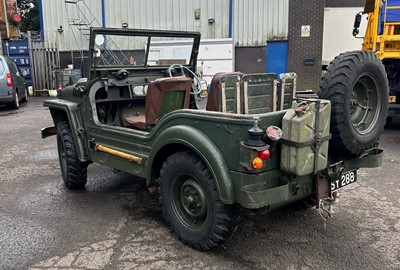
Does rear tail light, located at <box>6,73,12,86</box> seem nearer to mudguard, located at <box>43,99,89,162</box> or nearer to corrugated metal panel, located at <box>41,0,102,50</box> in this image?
corrugated metal panel, located at <box>41,0,102,50</box>

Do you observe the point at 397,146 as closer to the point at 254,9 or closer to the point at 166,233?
the point at 166,233

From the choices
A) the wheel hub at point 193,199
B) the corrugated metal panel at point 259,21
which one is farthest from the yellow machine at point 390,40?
the corrugated metal panel at point 259,21

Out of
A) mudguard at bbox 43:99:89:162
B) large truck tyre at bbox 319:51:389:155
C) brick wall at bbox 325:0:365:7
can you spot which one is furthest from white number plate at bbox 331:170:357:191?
brick wall at bbox 325:0:365:7

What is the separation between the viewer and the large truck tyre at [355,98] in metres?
3.20

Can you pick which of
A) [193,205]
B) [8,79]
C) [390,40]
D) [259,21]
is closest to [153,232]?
[193,205]

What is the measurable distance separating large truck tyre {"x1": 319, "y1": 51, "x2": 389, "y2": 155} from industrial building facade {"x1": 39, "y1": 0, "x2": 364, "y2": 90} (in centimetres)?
1273

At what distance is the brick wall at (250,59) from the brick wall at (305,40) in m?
1.13

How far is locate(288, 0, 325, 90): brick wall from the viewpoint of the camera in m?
15.5

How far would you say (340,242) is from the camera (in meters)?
3.57

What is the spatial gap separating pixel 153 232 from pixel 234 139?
1.45 metres

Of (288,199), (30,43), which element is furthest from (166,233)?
(30,43)

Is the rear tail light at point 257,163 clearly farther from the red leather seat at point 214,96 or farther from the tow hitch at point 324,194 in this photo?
the red leather seat at point 214,96

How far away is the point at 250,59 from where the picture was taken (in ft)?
54.0

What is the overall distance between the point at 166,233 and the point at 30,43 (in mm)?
15946
